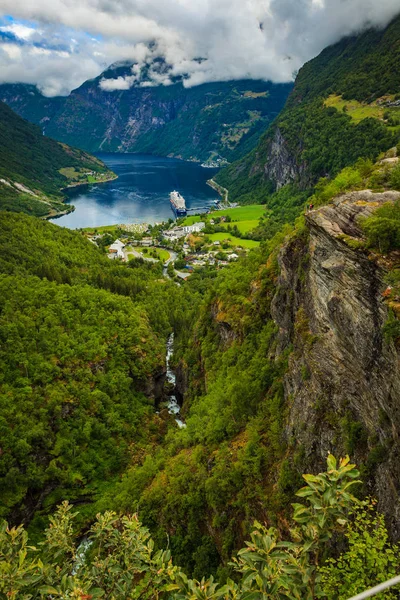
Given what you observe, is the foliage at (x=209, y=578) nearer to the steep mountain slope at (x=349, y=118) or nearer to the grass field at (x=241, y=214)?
the steep mountain slope at (x=349, y=118)

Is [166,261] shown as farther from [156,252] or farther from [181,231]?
[181,231]

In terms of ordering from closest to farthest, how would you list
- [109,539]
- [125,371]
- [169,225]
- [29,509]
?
1. [109,539]
2. [29,509]
3. [125,371]
4. [169,225]

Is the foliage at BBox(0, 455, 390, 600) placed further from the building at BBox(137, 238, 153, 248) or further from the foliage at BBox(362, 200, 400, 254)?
the building at BBox(137, 238, 153, 248)

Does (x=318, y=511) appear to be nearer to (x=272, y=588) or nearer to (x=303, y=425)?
(x=272, y=588)

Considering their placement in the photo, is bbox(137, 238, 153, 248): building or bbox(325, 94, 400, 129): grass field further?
bbox(137, 238, 153, 248): building

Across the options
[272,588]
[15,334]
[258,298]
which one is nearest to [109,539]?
[272,588]

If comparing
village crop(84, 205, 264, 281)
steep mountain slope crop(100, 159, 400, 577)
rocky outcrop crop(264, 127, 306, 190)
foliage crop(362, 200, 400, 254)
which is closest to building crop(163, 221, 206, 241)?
village crop(84, 205, 264, 281)

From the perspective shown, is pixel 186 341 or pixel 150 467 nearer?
pixel 150 467

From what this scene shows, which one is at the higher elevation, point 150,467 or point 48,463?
point 150,467
